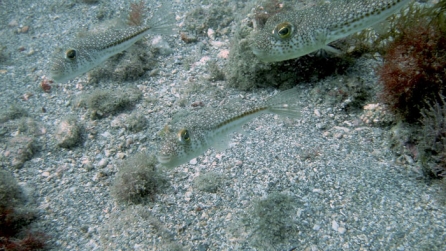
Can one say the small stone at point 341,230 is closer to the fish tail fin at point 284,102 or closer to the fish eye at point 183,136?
the fish tail fin at point 284,102

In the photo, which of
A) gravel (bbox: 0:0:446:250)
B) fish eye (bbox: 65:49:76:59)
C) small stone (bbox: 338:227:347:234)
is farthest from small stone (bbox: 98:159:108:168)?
small stone (bbox: 338:227:347:234)

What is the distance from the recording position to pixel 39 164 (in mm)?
5746

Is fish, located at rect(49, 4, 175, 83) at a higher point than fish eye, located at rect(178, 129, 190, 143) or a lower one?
higher

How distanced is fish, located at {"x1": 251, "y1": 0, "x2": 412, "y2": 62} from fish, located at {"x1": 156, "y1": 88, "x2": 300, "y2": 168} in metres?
0.85

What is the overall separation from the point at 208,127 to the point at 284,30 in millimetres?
1954

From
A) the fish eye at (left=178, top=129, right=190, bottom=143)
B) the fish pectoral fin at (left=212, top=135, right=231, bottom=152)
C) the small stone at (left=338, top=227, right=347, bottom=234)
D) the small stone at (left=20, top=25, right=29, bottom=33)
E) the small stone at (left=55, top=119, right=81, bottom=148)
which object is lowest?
the small stone at (left=338, top=227, right=347, bottom=234)

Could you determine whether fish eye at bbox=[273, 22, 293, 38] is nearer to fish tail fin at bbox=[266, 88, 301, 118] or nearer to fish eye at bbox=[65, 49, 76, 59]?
fish tail fin at bbox=[266, 88, 301, 118]

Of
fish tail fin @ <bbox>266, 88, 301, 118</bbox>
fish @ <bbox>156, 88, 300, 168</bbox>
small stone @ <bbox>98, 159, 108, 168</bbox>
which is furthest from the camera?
small stone @ <bbox>98, 159, 108, 168</bbox>

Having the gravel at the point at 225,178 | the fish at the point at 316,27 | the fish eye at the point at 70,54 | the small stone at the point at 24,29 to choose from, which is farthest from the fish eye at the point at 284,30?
the small stone at the point at 24,29

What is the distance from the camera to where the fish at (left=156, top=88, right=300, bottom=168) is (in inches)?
138

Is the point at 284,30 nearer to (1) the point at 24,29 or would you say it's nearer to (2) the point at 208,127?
(2) the point at 208,127

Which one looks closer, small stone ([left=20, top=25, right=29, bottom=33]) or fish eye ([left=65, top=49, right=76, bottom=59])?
fish eye ([left=65, top=49, right=76, bottom=59])

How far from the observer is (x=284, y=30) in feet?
13.8

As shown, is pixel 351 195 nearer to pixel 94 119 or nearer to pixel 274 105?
pixel 274 105
